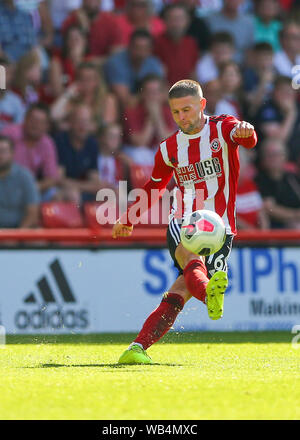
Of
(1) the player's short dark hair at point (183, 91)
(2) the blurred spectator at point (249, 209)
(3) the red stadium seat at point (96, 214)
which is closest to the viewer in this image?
(1) the player's short dark hair at point (183, 91)

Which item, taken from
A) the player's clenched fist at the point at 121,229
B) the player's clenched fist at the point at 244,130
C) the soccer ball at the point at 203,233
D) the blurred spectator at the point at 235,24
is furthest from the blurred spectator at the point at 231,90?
the soccer ball at the point at 203,233

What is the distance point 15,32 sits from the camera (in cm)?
1266

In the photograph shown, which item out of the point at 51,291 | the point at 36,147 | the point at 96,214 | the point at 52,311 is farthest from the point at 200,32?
the point at 52,311

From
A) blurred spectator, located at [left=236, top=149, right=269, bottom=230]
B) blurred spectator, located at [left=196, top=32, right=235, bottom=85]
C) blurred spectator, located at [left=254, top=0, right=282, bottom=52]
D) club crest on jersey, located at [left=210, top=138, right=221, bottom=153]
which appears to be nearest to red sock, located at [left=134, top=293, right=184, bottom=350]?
club crest on jersey, located at [left=210, top=138, right=221, bottom=153]

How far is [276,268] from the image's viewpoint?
33.3ft

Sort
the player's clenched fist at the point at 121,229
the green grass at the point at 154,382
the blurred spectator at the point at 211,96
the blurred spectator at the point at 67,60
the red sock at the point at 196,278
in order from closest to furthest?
the green grass at the point at 154,382, the red sock at the point at 196,278, the player's clenched fist at the point at 121,229, the blurred spectator at the point at 211,96, the blurred spectator at the point at 67,60

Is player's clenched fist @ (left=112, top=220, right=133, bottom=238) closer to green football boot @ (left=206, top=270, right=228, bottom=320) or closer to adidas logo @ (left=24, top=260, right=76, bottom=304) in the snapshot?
green football boot @ (left=206, top=270, right=228, bottom=320)

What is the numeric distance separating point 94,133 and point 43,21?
208 centimetres

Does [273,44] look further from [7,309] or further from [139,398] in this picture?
[139,398]

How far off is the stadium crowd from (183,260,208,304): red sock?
15.2 feet

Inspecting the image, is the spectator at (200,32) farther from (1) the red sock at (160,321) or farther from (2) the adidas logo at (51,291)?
(1) the red sock at (160,321)

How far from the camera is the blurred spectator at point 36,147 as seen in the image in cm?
1162

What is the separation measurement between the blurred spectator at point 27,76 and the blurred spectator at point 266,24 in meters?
3.54
